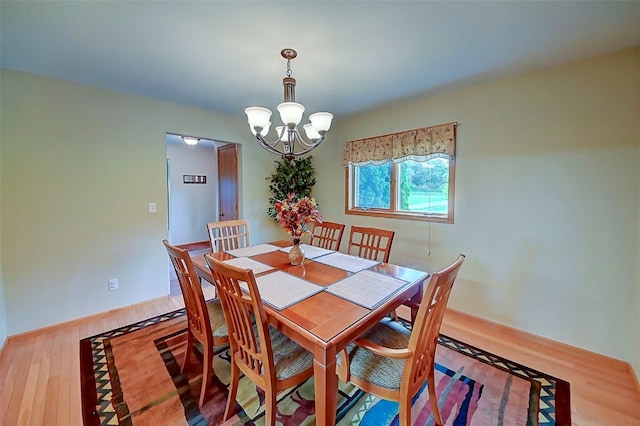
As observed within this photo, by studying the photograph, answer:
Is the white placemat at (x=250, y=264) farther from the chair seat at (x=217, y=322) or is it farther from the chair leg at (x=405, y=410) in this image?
the chair leg at (x=405, y=410)

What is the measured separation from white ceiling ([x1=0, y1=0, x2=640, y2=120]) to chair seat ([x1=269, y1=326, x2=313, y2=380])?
195 cm

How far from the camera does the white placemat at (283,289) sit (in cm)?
147

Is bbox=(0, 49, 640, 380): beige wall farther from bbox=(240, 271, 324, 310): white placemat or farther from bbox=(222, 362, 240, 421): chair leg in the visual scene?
bbox=(222, 362, 240, 421): chair leg

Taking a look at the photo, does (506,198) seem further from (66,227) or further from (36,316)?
(36,316)

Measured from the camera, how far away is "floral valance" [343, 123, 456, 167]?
9.19ft

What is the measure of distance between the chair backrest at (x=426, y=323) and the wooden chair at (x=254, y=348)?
1.75 feet

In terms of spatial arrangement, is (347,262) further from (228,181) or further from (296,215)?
(228,181)

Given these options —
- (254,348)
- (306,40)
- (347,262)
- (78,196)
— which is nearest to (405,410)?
(254,348)

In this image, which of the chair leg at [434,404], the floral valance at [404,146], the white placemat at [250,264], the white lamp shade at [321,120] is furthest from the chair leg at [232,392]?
the floral valance at [404,146]

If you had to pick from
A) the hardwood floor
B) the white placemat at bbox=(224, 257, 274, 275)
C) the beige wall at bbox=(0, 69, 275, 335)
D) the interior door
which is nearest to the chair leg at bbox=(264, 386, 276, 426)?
the white placemat at bbox=(224, 257, 274, 275)

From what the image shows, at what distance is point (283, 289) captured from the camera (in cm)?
162

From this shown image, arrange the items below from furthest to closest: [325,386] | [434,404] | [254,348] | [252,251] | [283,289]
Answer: [252,251], [283,289], [434,404], [254,348], [325,386]

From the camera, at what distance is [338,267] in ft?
6.74

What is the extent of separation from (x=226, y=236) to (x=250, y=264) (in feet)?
2.64
